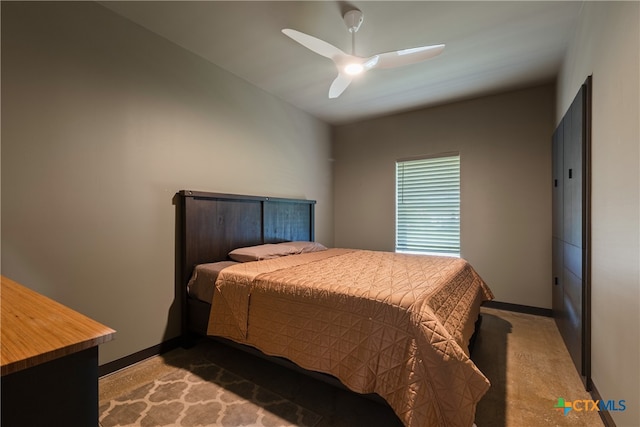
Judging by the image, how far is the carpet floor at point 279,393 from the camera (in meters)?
1.62

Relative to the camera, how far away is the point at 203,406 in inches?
68.2

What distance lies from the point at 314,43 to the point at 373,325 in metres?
1.85

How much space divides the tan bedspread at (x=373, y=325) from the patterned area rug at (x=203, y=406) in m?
0.29

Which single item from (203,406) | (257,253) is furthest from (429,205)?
(203,406)

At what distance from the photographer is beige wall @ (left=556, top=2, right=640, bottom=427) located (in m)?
1.26

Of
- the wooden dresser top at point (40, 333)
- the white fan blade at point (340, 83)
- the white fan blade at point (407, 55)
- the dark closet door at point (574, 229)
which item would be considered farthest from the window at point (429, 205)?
the wooden dresser top at point (40, 333)

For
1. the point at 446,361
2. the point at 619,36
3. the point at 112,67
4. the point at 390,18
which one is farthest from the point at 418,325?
the point at 112,67

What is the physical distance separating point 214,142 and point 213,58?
2.66 feet

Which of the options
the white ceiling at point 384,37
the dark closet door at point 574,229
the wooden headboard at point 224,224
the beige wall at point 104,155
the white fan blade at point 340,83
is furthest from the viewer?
the wooden headboard at point 224,224

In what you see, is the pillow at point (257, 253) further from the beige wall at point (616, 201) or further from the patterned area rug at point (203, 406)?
the beige wall at point (616, 201)

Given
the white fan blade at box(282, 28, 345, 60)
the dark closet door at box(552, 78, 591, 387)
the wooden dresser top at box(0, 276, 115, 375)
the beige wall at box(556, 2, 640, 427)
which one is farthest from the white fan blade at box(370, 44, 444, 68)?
the wooden dresser top at box(0, 276, 115, 375)

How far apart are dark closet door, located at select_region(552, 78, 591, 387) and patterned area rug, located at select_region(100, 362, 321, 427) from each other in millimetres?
1917

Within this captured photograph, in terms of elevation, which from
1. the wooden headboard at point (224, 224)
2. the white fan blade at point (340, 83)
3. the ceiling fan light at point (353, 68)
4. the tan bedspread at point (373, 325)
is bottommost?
the tan bedspread at point (373, 325)

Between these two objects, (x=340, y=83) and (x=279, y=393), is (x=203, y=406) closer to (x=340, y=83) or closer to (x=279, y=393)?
(x=279, y=393)
